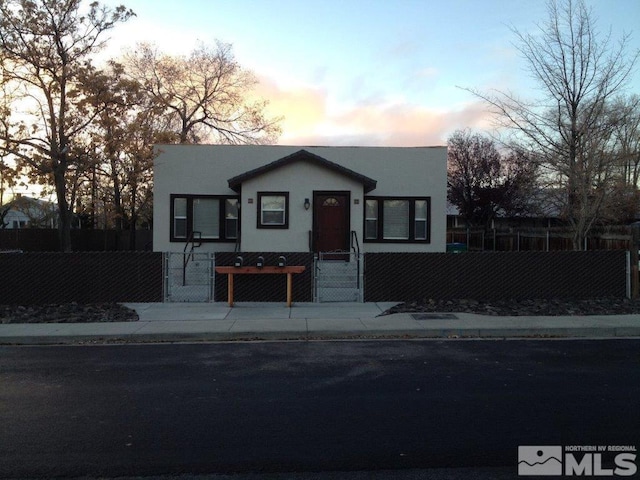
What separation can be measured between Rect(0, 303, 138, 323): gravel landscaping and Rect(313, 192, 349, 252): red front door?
26.5 feet

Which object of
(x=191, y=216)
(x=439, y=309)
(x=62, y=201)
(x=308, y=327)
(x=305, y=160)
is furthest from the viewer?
(x=62, y=201)

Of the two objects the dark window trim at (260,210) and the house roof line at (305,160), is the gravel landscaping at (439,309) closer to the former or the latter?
the house roof line at (305,160)

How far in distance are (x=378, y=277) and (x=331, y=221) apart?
603 centimetres

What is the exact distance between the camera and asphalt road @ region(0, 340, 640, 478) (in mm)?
4664

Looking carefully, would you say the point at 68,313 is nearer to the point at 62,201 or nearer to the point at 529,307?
the point at 529,307

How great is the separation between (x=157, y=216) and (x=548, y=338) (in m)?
14.6

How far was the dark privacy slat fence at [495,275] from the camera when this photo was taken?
1349cm

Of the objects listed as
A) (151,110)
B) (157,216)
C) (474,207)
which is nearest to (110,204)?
(151,110)

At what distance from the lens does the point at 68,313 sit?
480 inches

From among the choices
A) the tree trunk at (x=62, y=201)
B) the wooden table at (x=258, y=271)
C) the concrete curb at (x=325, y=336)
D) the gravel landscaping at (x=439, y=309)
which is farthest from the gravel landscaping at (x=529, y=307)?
the tree trunk at (x=62, y=201)

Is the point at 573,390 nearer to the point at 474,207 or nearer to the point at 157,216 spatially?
the point at 157,216

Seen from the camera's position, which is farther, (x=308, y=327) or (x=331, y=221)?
(x=331, y=221)

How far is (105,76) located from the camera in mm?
22219

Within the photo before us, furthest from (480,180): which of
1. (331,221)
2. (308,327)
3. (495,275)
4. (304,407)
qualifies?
(304,407)
